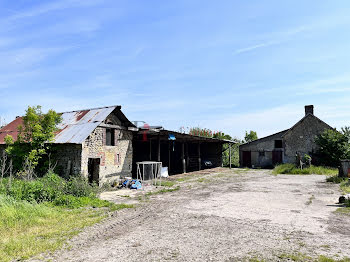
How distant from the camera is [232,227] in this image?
6.75m

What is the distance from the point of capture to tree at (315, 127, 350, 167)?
23188 millimetres

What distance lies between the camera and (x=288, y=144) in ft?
91.9

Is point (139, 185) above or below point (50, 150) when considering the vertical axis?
below

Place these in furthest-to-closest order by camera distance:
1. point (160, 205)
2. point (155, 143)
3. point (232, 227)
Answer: point (155, 143) < point (160, 205) < point (232, 227)

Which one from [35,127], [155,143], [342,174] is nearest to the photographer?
[35,127]

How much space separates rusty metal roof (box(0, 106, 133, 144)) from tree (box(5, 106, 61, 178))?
67 cm

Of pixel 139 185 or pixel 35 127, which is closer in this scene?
pixel 35 127

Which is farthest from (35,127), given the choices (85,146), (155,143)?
(155,143)

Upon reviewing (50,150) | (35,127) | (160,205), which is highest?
(35,127)

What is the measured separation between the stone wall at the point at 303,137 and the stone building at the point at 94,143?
19.3m

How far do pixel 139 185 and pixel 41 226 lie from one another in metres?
7.61

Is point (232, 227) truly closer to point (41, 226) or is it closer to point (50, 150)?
point (41, 226)

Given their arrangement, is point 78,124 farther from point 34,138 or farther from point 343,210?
point 343,210

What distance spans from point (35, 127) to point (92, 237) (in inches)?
331
